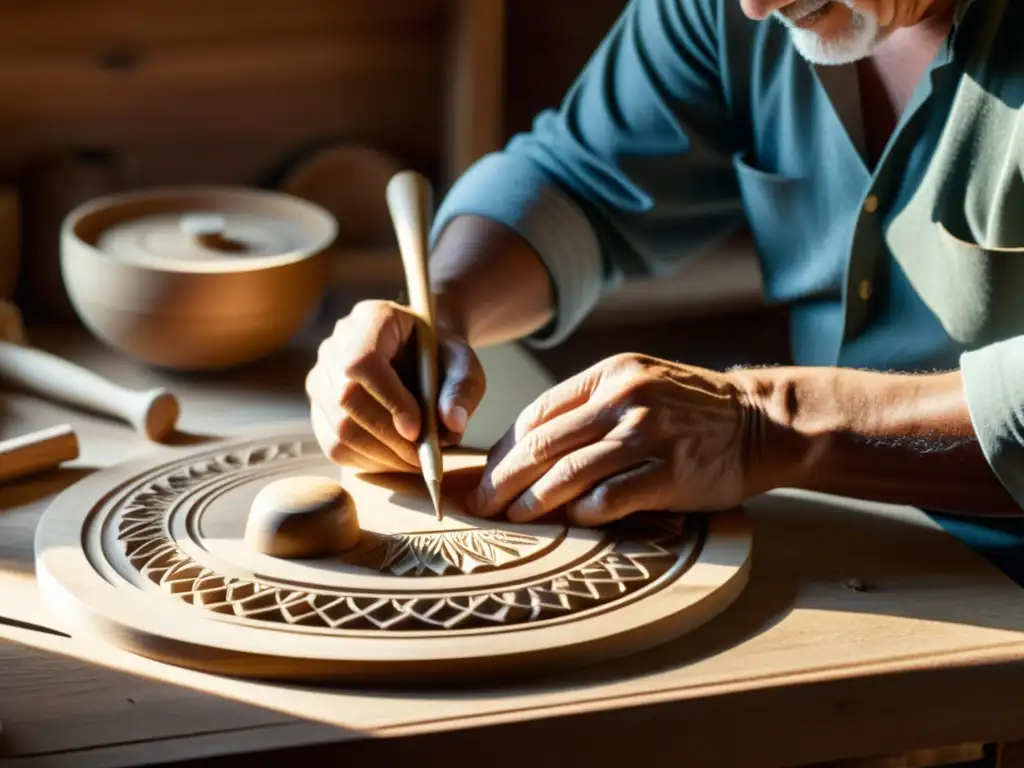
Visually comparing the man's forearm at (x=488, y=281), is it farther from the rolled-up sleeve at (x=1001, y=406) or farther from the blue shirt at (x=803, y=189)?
the rolled-up sleeve at (x=1001, y=406)

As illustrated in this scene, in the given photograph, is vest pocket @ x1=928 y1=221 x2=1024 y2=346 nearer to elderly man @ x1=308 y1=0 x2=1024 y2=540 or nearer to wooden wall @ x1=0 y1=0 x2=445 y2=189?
A: elderly man @ x1=308 y1=0 x2=1024 y2=540

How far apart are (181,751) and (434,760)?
0.15m

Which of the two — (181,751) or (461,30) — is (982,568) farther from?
(461,30)

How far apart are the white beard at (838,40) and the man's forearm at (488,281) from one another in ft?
1.17

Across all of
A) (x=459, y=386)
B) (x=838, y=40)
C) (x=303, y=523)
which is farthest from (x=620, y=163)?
(x=303, y=523)

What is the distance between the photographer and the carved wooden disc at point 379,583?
832 millimetres

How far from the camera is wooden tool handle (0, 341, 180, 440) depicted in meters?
1.22

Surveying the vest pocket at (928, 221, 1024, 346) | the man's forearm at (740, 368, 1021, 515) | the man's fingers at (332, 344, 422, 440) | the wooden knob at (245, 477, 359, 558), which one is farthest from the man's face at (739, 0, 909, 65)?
the wooden knob at (245, 477, 359, 558)

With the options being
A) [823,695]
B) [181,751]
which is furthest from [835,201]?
[181,751]

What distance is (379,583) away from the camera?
902 millimetres

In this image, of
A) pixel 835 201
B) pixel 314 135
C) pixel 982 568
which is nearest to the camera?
pixel 982 568

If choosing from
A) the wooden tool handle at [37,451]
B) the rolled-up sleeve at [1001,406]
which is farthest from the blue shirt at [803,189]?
the wooden tool handle at [37,451]

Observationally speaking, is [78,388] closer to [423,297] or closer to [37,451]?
[37,451]

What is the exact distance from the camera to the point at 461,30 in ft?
5.65
